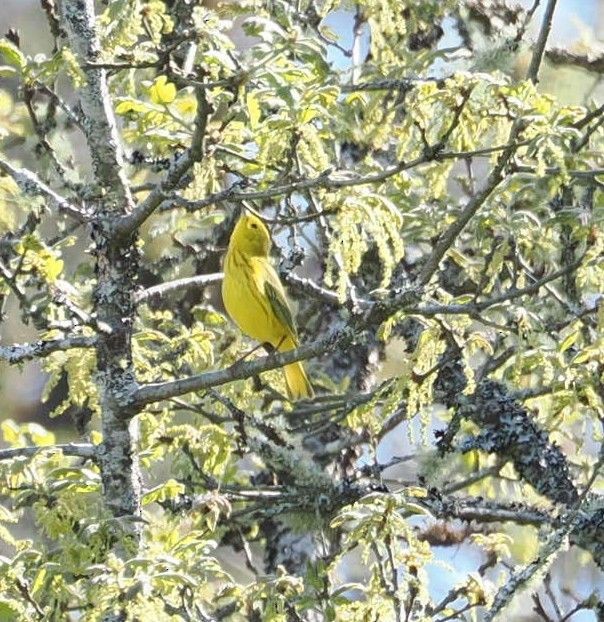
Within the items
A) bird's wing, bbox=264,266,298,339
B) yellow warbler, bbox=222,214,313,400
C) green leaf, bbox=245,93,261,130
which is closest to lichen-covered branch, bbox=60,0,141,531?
green leaf, bbox=245,93,261,130

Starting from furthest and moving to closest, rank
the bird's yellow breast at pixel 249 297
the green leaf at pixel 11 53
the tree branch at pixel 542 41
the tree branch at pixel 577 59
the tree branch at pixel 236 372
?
the tree branch at pixel 577 59 → the bird's yellow breast at pixel 249 297 → the green leaf at pixel 11 53 → the tree branch at pixel 236 372 → the tree branch at pixel 542 41

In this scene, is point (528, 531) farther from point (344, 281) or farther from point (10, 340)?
point (344, 281)

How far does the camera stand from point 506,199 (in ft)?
17.2

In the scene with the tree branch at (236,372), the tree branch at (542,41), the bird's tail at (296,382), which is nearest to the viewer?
the tree branch at (542,41)

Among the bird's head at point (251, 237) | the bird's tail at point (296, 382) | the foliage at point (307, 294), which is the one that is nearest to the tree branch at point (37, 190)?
the foliage at point (307, 294)

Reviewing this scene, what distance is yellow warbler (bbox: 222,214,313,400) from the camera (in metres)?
5.03

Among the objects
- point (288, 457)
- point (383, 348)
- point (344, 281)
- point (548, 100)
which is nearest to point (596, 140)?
point (383, 348)

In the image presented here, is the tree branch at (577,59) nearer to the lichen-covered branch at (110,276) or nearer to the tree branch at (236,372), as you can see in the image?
the lichen-covered branch at (110,276)

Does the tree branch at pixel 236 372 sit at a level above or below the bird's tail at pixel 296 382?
above

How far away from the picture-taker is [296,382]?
5.27 m

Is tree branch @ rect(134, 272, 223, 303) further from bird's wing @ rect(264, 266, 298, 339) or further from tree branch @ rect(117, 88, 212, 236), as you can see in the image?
bird's wing @ rect(264, 266, 298, 339)

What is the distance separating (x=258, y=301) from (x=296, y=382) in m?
0.39

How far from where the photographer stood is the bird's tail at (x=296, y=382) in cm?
525

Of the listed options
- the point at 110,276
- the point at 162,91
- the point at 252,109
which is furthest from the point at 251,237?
the point at 252,109
